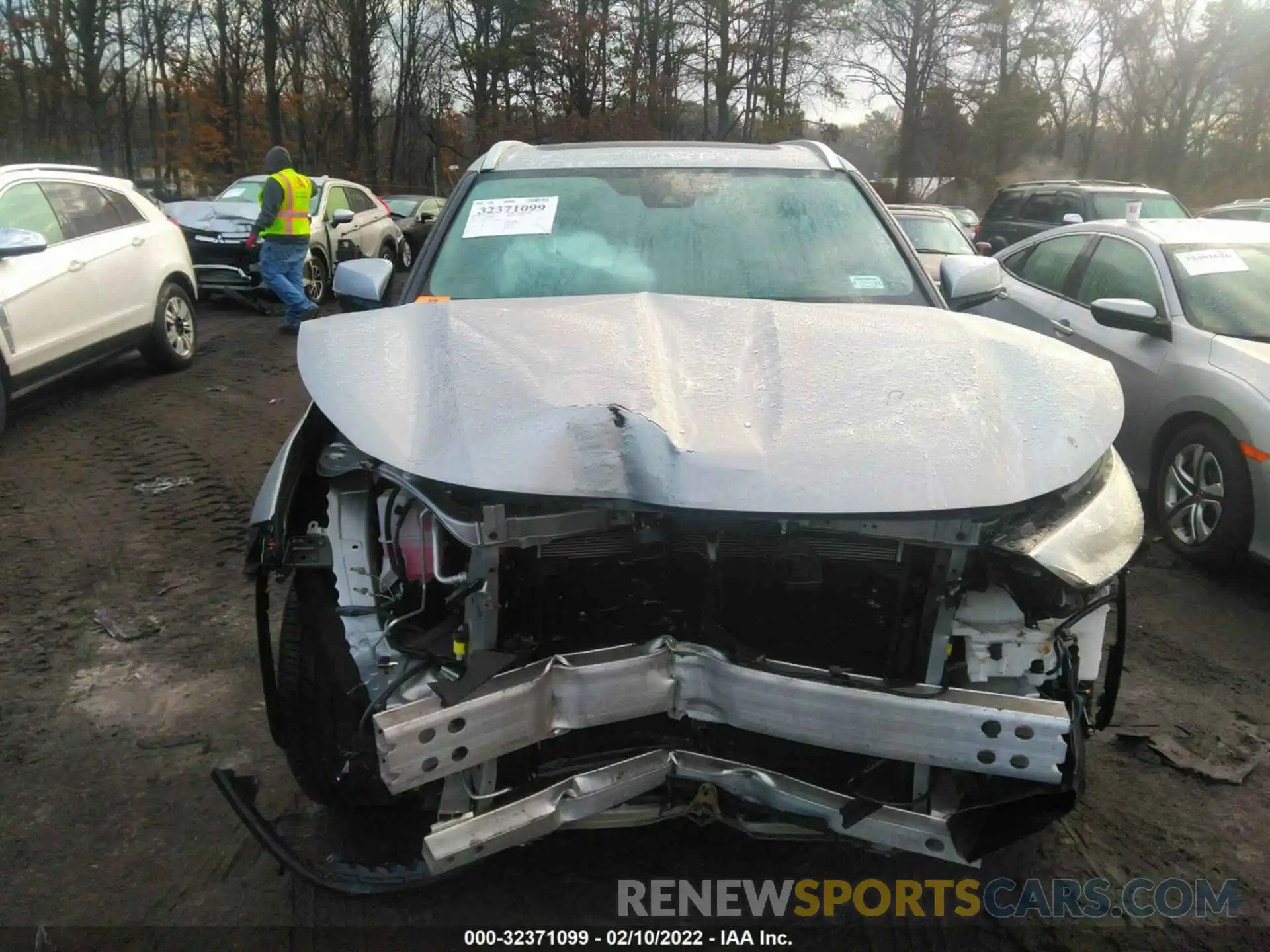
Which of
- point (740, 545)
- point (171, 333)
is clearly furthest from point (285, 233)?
point (740, 545)

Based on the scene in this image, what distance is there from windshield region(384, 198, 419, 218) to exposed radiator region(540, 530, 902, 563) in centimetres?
1861

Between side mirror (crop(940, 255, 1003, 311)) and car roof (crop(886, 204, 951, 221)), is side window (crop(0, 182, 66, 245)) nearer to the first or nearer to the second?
side mirror (crop(940, 255, 1003, 311))

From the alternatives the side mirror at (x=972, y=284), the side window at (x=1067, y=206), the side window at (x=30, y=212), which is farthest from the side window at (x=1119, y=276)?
the side window at (x=1067, y=206)

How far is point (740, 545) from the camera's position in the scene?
2.21m

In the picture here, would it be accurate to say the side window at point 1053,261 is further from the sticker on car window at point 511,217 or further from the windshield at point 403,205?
the windshield at point 403,205

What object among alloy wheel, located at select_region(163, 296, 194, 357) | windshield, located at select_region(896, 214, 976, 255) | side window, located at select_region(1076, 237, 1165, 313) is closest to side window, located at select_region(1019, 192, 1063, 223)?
windshield, located at select_region(896, 214, 976, 255)

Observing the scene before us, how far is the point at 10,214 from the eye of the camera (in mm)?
6328

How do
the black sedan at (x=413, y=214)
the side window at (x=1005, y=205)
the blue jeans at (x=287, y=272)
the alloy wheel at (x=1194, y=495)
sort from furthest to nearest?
1. the black sedan at (x=413, y=214)
2. the side window at (x=1005, y=205)
3. the blue jeans at (x=287, y=272)
4. the alloy wheel at (x=1194, y=495)

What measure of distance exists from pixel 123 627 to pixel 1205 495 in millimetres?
4838

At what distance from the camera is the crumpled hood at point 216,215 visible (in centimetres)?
1141

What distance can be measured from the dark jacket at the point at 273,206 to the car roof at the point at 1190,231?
7.30 meters

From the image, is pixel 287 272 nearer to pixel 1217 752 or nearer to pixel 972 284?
pixel 972 284

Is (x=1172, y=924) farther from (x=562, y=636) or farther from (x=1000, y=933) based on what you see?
(x=562, y=636)

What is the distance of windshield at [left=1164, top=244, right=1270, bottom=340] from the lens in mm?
4898
